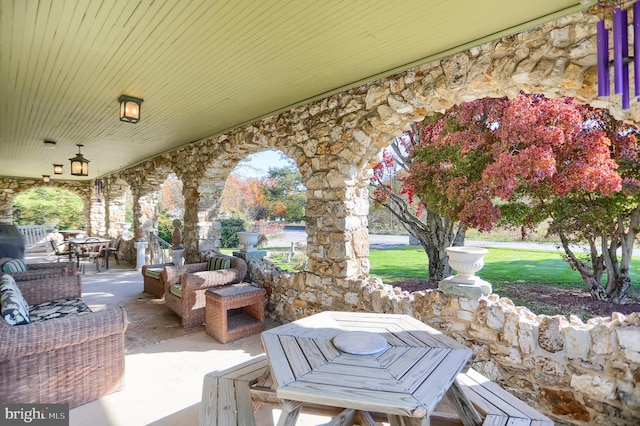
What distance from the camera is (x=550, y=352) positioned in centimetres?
204

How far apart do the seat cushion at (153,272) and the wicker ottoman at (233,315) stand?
1.79 m

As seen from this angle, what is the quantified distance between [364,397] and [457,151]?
3602 millimetres

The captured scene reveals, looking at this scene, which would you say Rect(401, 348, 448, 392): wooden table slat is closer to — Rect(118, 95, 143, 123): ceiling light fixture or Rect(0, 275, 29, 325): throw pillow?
Rect(0, 275, 29, 325): throw pillow

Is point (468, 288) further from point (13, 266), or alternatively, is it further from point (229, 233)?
point (229, 233)

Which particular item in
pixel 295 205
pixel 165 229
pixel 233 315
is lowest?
pixel 233 315

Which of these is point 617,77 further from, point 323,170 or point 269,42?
point 323,170

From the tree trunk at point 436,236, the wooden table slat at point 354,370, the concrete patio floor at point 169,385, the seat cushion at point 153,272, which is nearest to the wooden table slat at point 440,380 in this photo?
the wooden table slat at point 354,370

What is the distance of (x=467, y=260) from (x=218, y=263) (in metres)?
3.17

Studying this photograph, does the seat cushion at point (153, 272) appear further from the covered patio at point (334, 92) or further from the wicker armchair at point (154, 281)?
the covered patio at point (334, 92)

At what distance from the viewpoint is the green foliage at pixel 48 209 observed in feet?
46.6

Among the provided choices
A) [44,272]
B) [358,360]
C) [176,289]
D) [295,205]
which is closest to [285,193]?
[295,205]

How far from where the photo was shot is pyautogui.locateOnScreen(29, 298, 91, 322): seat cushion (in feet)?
9.34

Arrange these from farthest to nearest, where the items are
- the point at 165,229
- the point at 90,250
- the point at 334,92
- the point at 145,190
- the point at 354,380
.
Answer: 1. the point at 165,229
2. the point at 90,250
3. the point at 145,190
4. the point at 334,92
5. the point at 354,380

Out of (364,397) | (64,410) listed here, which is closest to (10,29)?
(64,410)
